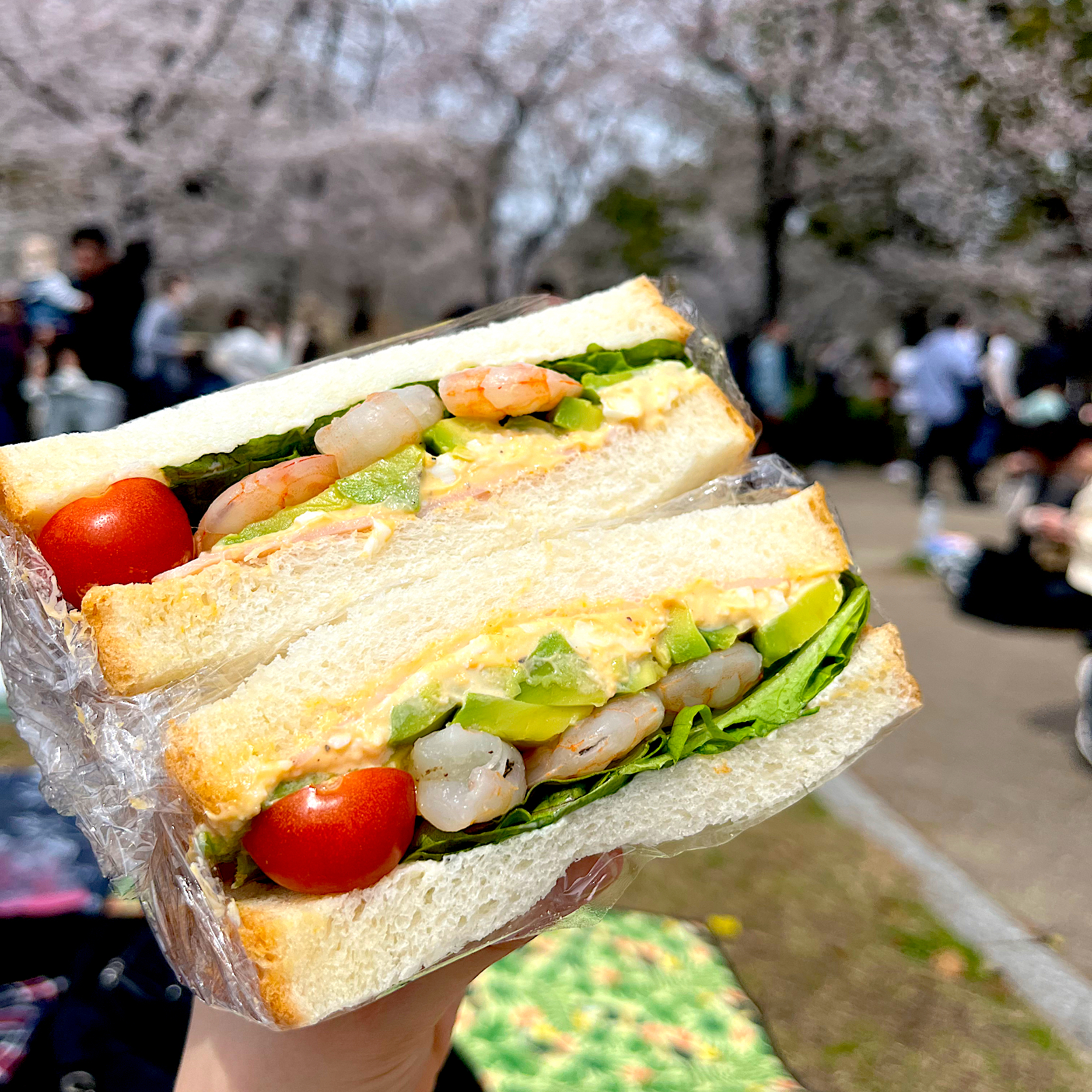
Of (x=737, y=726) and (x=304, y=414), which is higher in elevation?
(x=304, y=414)

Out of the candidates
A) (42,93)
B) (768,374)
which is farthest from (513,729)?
(42,93)

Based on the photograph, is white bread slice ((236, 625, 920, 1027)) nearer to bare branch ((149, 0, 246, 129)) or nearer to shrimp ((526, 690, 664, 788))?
shrimp ((526, 690, 664, 788))

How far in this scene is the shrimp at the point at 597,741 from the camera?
3.94 ft

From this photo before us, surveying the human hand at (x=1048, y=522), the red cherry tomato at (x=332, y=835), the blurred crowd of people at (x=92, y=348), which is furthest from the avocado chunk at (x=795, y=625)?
the blurred crowd of people at (x=92, y=348)

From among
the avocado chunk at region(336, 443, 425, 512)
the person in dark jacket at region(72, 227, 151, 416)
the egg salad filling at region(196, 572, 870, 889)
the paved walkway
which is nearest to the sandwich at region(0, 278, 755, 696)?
the avocado chunk at region(336, 443, 425, 512)

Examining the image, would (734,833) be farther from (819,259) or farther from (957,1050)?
(819,259)

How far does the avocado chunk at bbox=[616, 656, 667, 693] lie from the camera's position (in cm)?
128

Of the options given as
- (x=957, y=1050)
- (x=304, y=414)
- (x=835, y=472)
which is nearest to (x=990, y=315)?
(x=835, y=472)

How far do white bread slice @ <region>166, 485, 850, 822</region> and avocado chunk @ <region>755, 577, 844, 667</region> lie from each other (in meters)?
0.04

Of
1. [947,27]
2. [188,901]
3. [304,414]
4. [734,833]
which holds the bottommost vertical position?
[734,833]

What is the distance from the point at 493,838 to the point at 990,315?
64.9 ft

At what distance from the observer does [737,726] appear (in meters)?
1.36

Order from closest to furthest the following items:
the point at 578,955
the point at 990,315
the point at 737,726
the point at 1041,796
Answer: the point at 737,726, the point at 578,955, the point at 1041,796, the point at 990,315

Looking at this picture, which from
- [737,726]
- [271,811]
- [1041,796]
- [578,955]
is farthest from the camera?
[1041,796]
